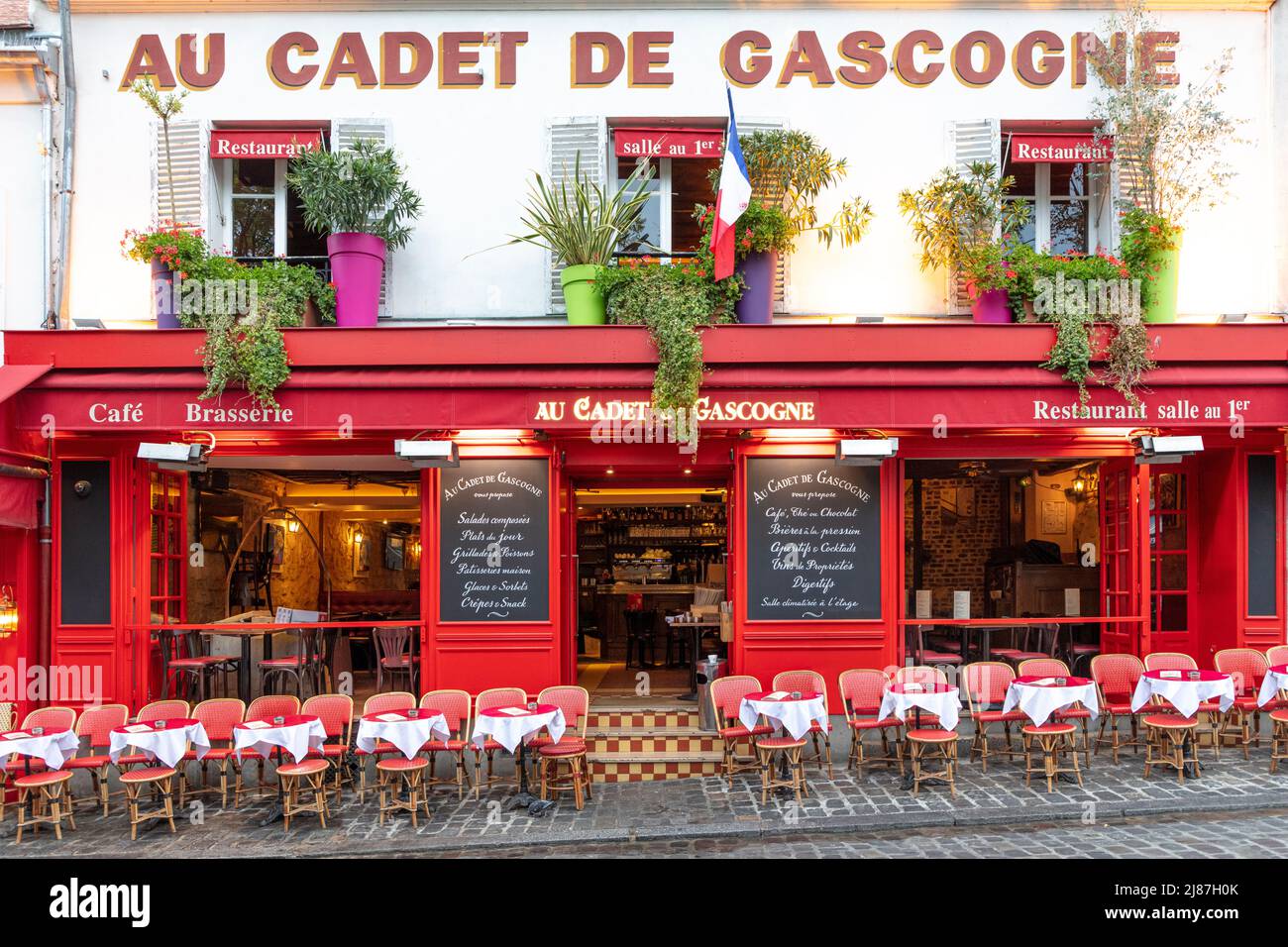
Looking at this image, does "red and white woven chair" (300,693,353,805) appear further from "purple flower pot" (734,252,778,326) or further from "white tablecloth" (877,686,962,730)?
"purple flower pot" (734,252,778,326)

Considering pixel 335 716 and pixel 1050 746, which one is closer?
pixel 1050 746

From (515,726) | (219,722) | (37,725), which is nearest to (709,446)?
(515,726)

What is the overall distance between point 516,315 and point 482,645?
339 centimetres

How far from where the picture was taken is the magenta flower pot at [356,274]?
8.94 meters

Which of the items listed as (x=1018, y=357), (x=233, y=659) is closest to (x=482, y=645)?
(x=233, y=659)

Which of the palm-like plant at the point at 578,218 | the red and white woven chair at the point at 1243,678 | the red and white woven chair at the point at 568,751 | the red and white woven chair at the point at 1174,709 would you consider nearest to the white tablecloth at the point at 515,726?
the red and white woven chair at the point at 568,751

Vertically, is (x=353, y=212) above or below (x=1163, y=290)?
above

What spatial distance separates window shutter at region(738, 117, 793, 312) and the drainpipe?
→ 6.94m

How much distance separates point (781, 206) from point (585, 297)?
2220 mm

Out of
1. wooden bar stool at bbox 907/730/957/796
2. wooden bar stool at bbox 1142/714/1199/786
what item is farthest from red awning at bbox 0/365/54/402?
wooden bar stool at bbox 1142/714/1199/786

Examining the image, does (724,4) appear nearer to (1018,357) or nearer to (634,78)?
(634,78)

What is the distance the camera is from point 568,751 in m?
7.89

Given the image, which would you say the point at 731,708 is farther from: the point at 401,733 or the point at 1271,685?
the point at 1271,685
